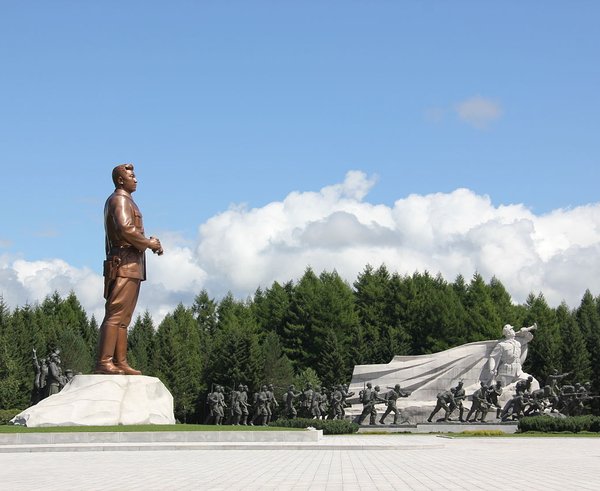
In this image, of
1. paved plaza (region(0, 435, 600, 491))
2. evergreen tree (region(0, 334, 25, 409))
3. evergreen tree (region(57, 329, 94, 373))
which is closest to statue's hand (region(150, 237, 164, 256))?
paved plaza (region(0, 435, 600, 491))

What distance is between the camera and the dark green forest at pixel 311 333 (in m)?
48.8

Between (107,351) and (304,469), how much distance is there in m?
9.67

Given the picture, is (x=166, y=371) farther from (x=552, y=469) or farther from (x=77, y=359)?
(x=552, y=469)

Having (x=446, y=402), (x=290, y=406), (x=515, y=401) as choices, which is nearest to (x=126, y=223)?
(x=290, y=406)

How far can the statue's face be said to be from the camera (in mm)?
21969

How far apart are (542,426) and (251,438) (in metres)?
13.0

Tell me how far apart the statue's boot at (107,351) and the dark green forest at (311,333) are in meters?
22.6

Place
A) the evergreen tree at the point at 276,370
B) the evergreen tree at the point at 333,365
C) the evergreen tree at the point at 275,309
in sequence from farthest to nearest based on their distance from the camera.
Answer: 1. the evergreen tree at the point at 275,309
2. the evergreen tree at the point at 333,365
3. the evergreen tree at the point at 276,370

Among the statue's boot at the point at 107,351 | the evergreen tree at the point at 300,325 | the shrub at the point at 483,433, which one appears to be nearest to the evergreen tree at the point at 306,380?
the evergreen tree at the point at 300,325

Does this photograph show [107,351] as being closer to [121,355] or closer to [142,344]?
[121,355]

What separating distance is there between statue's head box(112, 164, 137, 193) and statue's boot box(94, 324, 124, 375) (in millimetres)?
3510

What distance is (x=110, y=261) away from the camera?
21.6 meters

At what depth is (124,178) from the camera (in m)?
22.0

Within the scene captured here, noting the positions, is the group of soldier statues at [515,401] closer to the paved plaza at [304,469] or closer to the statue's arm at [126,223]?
the paved plaza at [304,469]
